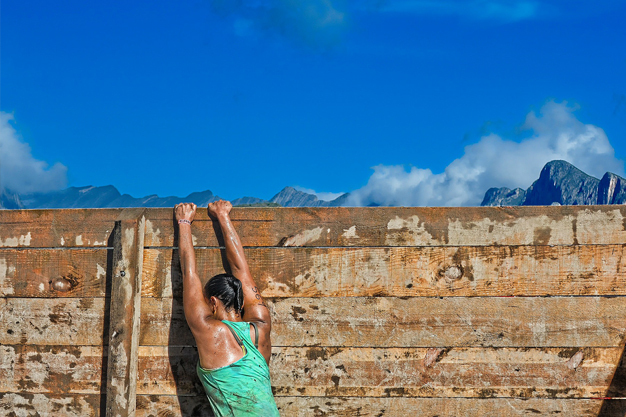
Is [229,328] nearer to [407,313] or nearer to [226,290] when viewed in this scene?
[226,290]

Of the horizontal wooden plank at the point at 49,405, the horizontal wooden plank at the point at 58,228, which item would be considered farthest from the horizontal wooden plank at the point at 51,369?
the horizontal wooden plank at the point at 58,228

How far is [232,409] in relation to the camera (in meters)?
3.07

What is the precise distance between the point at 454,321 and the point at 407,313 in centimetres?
34

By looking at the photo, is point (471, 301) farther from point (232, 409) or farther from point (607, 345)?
point (232, 409)

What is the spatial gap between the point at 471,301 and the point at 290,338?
1.32 metres

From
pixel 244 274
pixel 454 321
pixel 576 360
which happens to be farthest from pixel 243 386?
pixel 576 360

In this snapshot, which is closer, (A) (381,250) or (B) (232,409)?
(B) (232,409)

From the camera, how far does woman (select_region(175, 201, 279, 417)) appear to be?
3068 millimetres

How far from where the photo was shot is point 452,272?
3.32 meters

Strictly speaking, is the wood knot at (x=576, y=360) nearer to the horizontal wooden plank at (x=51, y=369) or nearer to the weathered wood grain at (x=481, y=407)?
the weathered wood grain at (x=481, y=407)

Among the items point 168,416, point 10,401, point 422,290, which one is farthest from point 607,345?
point 10,401

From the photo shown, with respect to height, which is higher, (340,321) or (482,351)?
(340,321)

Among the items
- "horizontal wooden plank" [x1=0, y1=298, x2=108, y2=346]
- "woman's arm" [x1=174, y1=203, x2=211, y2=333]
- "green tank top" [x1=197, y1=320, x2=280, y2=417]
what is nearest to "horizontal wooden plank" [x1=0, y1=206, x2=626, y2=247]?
"woman's arm" [x1=174, y1=203, x2=211, y2=333]

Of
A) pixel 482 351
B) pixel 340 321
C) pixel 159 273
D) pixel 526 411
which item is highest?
pixel 159 273
